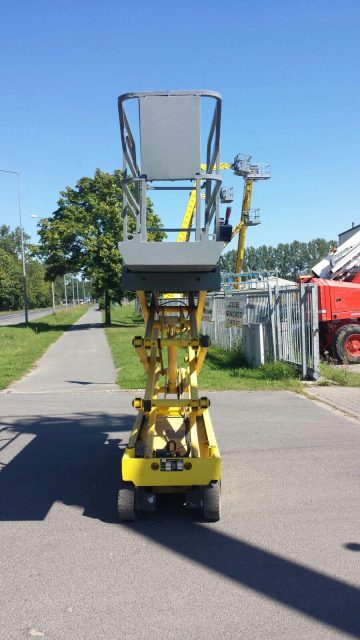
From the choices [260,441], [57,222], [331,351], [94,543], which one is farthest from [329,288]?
[57,222]

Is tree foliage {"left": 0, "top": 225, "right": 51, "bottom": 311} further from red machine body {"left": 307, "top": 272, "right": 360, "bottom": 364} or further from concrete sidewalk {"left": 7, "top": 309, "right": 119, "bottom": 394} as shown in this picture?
red machine body {"left": 307, "top": 272, "right": 360, "bottom": 364}

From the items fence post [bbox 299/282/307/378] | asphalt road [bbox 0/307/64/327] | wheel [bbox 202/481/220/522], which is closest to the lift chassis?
wheel [bbox 202/481/220/522]

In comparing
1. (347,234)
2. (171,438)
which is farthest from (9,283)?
(171,438)

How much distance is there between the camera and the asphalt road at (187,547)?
3.43m

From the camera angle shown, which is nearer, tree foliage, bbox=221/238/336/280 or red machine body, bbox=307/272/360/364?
red machine body, bbox=307/272/360/364

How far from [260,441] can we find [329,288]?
832 cm

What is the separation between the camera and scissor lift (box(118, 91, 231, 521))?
175 inches

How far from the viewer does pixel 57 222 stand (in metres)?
37.0

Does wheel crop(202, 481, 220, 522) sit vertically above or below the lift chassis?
below

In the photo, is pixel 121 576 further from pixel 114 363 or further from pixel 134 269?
pixel 114 363

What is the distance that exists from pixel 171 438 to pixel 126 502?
1.19 metres

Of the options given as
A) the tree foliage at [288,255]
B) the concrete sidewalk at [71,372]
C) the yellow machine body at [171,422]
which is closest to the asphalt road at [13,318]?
the concrete sidewalk at [71,372]

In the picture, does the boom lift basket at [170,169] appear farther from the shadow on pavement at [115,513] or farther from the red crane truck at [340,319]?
Result: the red crane truck at [340,319]

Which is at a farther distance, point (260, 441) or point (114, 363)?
point (114, 363)
